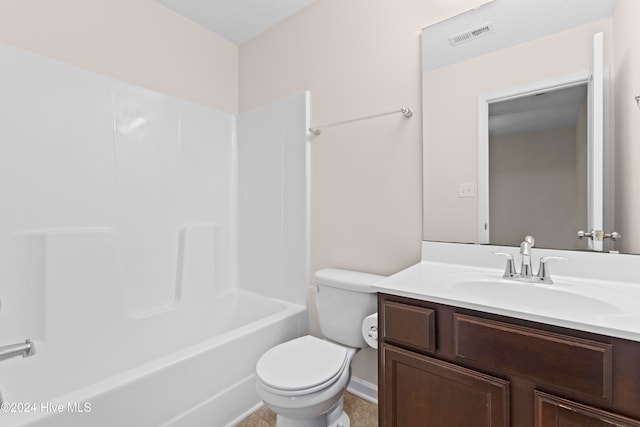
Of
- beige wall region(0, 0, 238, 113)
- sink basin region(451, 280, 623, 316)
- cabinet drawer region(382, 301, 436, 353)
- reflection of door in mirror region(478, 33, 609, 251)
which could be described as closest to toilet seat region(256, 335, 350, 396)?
cabinet drawer region(382, 301, 436, 353)

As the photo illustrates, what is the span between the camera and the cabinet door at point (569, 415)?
0.72 meters

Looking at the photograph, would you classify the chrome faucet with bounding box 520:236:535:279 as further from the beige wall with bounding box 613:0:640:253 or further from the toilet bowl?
the toilet bowl

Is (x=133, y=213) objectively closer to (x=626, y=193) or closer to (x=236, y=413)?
(x=236, y=413)

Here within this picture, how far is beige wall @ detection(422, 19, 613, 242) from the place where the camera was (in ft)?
4.13

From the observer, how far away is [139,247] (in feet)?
6.27

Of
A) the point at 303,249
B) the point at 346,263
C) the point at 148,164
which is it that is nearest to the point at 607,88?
the point at 346,263

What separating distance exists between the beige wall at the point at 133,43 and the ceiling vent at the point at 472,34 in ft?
5.66

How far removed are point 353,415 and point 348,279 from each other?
735mm

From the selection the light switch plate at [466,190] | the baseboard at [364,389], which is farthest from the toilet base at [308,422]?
the light switch plate at [466,190]

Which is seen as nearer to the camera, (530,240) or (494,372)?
(494,372)

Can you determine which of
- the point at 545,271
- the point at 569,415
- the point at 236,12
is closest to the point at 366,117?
the point at 545,271

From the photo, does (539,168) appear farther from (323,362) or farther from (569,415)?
(323,362)

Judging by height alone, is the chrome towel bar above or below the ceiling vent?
below

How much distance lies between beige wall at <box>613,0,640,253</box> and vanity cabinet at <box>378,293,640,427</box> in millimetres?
603
